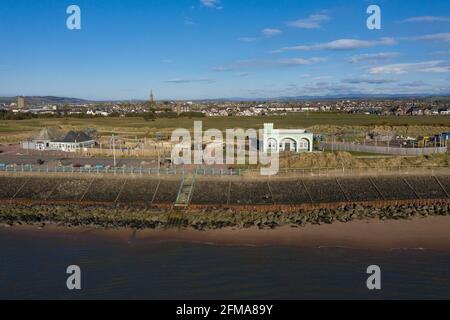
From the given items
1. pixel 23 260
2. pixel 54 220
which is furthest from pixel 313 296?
pixel 54 220

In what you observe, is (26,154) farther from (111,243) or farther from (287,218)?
(287,218)

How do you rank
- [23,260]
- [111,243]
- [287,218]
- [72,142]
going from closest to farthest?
[23,260], [111,243], [287,218], [72,142]

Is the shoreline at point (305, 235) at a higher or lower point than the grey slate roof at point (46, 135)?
lower

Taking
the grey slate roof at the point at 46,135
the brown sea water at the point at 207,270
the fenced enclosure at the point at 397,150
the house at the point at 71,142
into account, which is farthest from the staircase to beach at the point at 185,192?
the grey slate roof at the point at 46,135

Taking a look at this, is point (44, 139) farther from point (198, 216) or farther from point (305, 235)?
point (305, 235)

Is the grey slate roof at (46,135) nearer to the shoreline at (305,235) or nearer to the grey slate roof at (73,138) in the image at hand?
the grey slate roof at (73,138)

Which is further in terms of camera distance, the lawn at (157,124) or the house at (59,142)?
the lawn at (157,124)

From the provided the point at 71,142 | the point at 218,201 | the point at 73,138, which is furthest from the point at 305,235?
the point at 73,138
